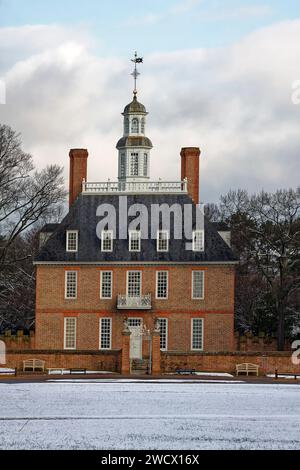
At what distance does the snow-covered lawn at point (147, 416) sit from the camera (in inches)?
940

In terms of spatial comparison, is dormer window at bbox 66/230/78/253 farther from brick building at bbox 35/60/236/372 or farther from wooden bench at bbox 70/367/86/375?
wooden bench at bbox 70/367/86/375

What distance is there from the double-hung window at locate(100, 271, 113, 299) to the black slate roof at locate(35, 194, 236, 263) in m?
0.74

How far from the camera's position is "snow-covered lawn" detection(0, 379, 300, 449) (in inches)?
940

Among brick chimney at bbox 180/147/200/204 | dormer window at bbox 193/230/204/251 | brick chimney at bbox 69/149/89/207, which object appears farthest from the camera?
brick chimney at bbox 69/149/89/207

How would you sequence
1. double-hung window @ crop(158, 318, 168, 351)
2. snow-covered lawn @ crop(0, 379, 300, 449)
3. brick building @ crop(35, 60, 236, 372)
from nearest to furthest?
snow-covered lawn @ crop(0, 379, 300, 449)
double-hung window @ crop(158, 318, 168, 351)
brick building @ crop(35, 60, 236, 372)

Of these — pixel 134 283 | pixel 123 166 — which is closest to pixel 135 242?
pixel 134 283

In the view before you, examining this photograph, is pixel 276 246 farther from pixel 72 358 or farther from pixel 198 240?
pixel 72 358

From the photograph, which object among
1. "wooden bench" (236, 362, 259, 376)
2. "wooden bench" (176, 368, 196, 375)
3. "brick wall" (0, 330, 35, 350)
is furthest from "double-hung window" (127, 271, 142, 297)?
"wooden bench" (236, 362, 259, 376)

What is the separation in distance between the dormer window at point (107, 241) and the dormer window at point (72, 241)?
4.72 ft

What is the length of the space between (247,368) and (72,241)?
1363 centimetres

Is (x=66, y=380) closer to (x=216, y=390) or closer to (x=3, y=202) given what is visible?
(x=216, y=390)

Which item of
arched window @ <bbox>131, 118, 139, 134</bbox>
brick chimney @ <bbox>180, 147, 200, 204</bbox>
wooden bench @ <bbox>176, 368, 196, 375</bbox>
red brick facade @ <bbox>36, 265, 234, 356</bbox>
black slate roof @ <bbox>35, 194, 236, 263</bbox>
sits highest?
arched window @ <bbox>131, 118, 139, 134</bbox>

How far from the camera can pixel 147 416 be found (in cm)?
2862

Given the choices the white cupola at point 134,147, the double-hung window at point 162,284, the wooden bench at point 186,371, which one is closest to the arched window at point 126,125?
the white cupola at point 134,147
